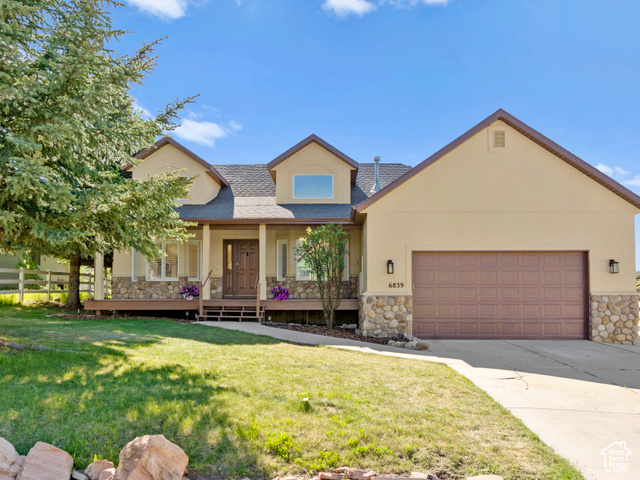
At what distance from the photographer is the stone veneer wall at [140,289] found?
1438 centimetres

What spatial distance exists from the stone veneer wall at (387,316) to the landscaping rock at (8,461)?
8342 millimetres

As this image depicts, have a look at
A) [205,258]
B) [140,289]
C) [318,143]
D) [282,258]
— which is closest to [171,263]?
[140,289]

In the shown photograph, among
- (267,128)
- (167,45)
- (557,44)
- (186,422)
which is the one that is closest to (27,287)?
(267,128)

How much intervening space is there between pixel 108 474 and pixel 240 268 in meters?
12.1

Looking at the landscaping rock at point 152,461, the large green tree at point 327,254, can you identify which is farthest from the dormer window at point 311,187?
the landscaping rock at point 152,461

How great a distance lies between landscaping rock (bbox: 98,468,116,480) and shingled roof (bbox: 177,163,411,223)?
10.2 meters

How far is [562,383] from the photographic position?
5.92m

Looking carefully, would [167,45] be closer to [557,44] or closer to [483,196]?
[483,196]

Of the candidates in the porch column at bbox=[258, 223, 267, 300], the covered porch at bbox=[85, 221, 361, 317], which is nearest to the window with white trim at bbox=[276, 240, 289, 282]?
the covered porch at bbox=[85, 221, 361, 317]

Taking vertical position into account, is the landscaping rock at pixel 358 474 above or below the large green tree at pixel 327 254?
below

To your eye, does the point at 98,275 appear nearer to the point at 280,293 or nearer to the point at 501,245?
the point at 280,293

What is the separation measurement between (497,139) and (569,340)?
5.37m

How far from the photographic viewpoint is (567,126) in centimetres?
1452

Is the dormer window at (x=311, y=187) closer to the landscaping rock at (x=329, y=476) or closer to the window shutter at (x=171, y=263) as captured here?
the window shutter at (x=171, y=263)
